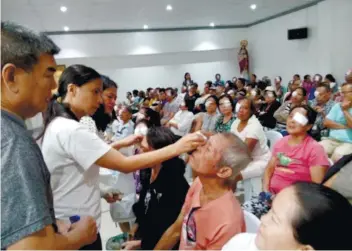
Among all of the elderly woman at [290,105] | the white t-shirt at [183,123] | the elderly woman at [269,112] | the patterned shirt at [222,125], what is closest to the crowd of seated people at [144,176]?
the patterned shirt at [222,125]

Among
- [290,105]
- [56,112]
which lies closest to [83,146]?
[56,112]

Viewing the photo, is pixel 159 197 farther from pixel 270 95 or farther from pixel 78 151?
pixel 270 95

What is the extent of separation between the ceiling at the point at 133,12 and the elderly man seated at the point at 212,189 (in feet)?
17.4

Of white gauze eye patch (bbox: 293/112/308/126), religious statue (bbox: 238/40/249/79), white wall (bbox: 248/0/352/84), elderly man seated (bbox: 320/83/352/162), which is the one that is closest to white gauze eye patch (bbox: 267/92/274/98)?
elderly man seated (bbox: 320/83/352/162)

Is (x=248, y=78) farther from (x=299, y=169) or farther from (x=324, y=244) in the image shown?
(x=324, y=244)

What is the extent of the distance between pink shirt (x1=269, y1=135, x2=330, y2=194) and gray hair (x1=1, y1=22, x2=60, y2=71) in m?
1.91

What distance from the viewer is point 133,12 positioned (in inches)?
308

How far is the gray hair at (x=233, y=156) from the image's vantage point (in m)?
1.40

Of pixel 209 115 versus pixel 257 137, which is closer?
pixel 257 137

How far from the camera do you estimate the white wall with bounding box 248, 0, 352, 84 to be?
7.43 metres

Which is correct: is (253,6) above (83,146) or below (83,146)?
above

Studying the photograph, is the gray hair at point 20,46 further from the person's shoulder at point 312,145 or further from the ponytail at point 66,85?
the person's shoulder at point 312,145

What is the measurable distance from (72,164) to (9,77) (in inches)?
26.4

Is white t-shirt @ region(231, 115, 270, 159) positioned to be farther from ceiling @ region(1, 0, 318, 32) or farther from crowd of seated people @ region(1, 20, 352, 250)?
ceiling @ region(1, 0, 318, 32)
